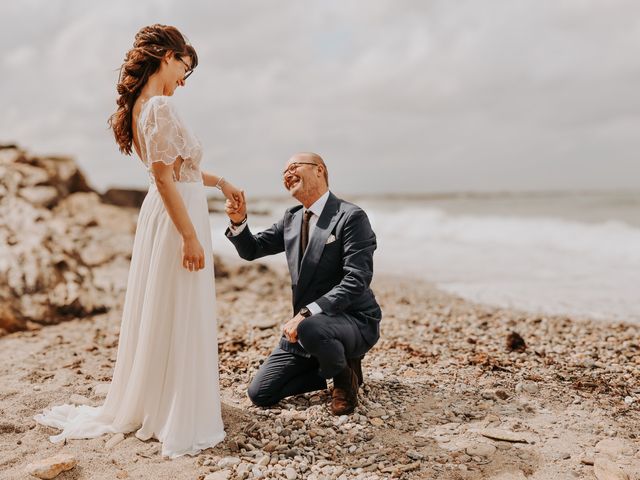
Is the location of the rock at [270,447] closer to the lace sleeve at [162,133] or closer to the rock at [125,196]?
the lace sleeve at [162,133]

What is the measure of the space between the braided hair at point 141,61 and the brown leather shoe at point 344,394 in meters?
2.32

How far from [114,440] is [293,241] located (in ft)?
6.32

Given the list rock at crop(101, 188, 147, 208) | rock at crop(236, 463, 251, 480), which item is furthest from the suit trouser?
rock at crop(101, 188, 147, 208)

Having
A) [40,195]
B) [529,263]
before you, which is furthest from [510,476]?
[529,263]

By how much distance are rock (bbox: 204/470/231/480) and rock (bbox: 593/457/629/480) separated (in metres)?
2.26

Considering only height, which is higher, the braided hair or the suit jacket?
the braided hair

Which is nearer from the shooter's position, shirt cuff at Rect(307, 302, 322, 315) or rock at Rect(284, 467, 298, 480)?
rock at Rect(284, 467, 298, 480)

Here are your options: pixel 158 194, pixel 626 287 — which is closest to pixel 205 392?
pixel 158 194

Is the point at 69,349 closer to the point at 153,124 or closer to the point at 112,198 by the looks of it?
the point at 153,124

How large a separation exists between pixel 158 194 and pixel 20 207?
626cm

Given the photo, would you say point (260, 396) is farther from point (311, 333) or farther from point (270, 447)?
point (311, 333)

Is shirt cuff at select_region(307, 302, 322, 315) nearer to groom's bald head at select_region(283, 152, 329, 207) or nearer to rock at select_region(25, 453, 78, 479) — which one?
groom's bald head at select_region(283, 152, 329, 207)

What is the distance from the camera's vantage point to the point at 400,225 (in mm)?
29594

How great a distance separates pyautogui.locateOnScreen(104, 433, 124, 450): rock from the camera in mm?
3840
